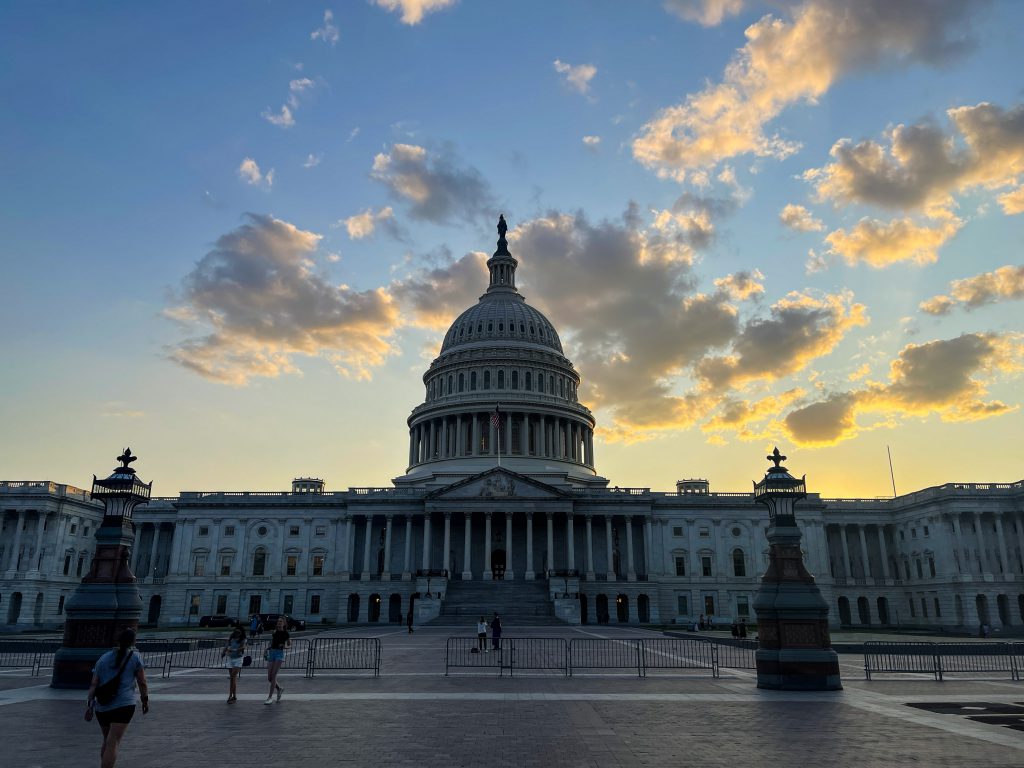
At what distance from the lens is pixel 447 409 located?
4220 inches

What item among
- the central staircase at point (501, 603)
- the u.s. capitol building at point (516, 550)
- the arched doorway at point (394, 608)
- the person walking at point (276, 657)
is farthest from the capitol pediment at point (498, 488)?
the person walking at point (276, 657)

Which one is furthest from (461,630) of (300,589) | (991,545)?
(991,545)

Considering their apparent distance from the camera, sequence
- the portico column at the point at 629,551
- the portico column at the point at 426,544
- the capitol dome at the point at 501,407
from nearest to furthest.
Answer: the portico column at the point at 426,544 → the portico column at the point at 629,551 → the capitol dome at the point at 501,407

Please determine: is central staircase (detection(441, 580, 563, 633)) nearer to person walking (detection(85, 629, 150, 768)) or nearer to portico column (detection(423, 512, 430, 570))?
portico column (detection(423, 512, 430, 570))

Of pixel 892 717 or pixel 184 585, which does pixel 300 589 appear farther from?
pixel 892 717

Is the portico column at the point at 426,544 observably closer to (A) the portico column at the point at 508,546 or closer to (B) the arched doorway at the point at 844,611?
(A) the portico column at the point at 508,546

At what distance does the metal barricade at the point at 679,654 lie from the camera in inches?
1168

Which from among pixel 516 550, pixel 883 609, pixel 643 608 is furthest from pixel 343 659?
pixel 883 609

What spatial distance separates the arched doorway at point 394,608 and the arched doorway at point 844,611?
2114 inches

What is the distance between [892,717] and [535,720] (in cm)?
867

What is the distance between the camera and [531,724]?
1644cm

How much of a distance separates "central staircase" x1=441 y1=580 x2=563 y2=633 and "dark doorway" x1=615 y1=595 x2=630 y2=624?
12046 millimetres

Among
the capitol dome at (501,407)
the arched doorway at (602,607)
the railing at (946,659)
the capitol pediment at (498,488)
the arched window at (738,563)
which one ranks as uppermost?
the capitol dome at (501,407)

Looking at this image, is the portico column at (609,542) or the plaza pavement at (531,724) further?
the portico column at (609,542)
